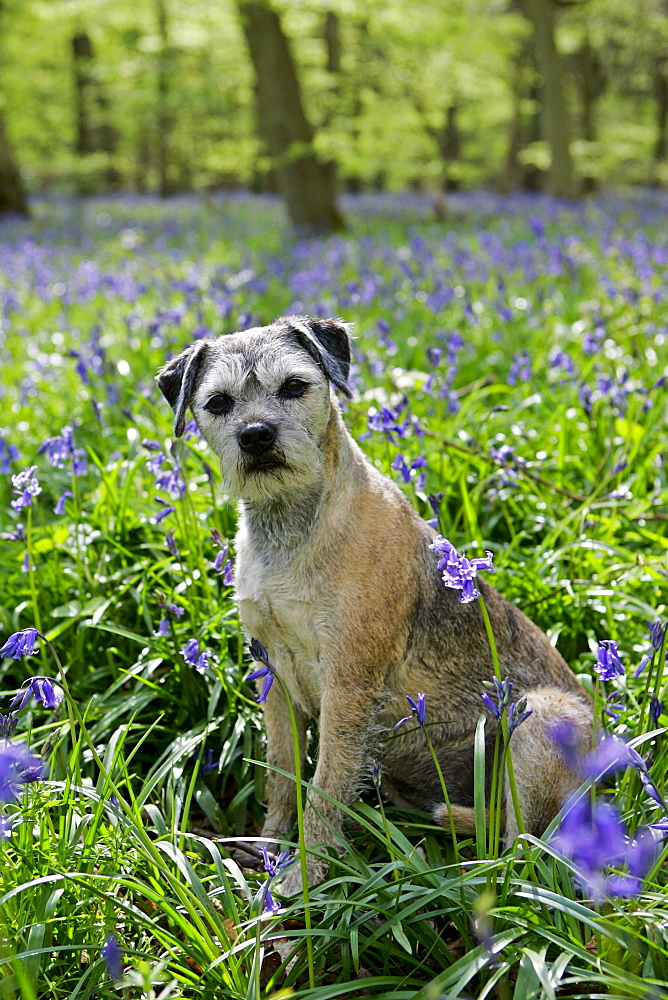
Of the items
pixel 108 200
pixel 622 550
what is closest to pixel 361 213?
pixel 108 200

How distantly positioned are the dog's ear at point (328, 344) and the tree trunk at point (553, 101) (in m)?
15.3

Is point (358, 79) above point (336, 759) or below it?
above

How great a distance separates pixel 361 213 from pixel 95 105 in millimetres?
15540

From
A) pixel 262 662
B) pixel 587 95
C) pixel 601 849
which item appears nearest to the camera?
pixel 601 849

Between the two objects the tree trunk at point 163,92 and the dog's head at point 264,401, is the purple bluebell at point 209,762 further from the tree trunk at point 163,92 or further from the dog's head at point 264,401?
the tree trunk at point 163,92

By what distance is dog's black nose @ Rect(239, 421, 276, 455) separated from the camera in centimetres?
270

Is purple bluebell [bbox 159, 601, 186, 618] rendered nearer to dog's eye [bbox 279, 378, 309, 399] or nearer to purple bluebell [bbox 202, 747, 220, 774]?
purple bluebell [bbox 202, 747, 220, 774]

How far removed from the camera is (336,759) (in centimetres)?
283

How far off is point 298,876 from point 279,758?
1.54 feet

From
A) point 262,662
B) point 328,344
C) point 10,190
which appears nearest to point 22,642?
point 262,662

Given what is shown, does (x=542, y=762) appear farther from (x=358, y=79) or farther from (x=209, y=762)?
(x=358, y=79)

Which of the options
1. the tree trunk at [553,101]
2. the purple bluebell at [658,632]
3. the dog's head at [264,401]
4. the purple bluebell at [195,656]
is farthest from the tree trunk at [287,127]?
the purple bluebell at [658,632]

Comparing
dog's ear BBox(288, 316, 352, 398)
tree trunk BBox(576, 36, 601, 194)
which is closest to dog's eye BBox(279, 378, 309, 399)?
dog's ear BBox(288, 316, 352, 398)

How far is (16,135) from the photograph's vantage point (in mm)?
31031
